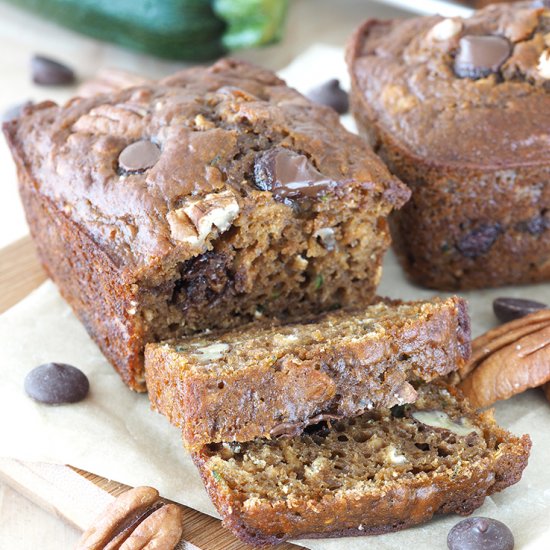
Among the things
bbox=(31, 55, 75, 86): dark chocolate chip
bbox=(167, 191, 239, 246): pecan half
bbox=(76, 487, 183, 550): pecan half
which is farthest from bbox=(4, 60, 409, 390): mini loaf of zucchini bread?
bbox=(31, 55, 75, 86): dark chocolate chip

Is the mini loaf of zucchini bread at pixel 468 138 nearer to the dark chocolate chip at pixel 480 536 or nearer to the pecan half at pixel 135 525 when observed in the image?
the dark chocolate chip at pixel 480 536

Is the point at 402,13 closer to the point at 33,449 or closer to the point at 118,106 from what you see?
the point at 118,106

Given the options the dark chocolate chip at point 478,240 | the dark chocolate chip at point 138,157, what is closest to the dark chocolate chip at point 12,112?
the dark chocolate chip at point 138,157

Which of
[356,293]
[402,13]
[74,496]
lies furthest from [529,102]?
[402,13]

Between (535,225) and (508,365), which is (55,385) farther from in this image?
(535,225)

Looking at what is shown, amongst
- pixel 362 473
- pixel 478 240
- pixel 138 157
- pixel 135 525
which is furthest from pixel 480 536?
pixel 138 157
